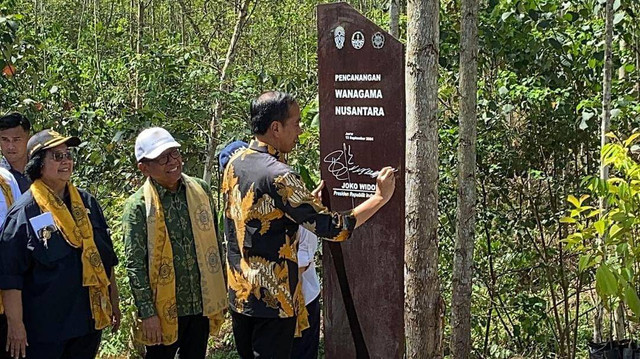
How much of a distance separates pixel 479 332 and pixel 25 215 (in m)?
3.26

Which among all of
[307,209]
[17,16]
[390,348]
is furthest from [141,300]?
[17,16]

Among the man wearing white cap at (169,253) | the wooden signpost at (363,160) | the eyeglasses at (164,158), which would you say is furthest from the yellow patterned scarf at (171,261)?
the wooden signpost at (363,160)

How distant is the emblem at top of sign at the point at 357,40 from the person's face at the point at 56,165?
4.42 feet

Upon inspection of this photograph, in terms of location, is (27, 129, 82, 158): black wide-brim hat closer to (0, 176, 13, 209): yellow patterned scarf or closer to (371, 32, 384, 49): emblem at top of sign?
(0, 176, 13, 209): yellow patterned scarf

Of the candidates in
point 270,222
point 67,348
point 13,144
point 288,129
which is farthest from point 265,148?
point 13,144

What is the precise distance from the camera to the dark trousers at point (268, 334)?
2.89 meters

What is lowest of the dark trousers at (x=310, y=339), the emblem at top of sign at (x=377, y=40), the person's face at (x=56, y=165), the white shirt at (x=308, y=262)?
the dark trousers at (x=310, y=339)

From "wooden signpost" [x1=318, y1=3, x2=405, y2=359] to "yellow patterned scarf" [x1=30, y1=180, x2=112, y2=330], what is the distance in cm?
110

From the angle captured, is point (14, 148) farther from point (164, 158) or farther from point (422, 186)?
point (422, 186)

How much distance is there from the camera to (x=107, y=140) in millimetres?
4996

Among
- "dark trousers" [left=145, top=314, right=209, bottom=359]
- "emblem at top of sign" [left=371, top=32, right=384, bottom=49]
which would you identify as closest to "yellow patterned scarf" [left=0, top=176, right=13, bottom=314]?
"dark trousers" [left=145, top=314, right=209, bottom=359]

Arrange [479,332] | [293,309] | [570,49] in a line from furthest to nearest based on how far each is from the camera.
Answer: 1. [479,332]
2. [570,49]
3. [293,309]

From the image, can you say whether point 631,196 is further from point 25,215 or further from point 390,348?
point 25,215
